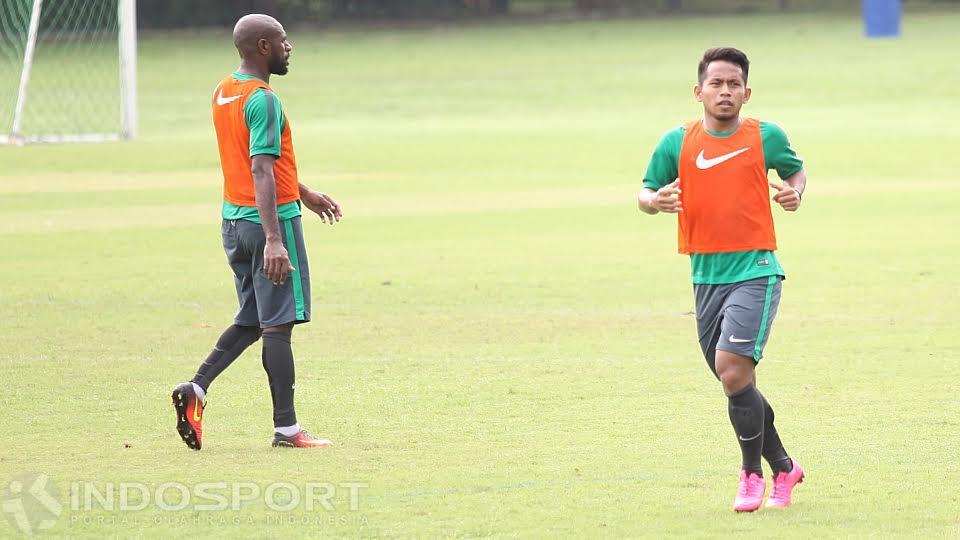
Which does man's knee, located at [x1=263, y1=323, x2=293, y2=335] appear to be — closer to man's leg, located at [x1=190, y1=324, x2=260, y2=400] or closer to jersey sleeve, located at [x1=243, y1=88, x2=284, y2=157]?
man's leg, located at [x1=190, y1=324, x2=260, y2=400]

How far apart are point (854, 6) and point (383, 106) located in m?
30.2

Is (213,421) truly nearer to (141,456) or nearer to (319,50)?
(141,456)

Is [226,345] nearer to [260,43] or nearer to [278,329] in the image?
[278,329]

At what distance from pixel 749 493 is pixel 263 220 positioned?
2.48m

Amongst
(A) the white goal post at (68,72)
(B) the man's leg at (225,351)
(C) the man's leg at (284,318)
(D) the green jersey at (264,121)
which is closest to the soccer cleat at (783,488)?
(C) the man's leg at (284,318)

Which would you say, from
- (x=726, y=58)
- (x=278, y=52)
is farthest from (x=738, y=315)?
(x=278, y=52)

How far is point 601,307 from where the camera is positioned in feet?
38.8

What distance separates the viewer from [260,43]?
7.47 m

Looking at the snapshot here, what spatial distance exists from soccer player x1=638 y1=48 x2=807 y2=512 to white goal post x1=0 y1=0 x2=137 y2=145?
804 inches

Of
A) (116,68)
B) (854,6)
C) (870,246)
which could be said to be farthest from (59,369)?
(854,6)

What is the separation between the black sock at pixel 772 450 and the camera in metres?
6.46

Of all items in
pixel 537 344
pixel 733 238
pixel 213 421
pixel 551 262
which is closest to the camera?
pixel 733 238

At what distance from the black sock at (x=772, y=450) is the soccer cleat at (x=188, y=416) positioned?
8.39 feet

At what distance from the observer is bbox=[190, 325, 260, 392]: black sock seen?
770 centimetres
